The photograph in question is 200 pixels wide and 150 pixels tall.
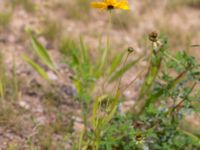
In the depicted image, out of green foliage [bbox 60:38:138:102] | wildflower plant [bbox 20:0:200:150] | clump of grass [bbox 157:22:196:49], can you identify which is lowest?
wildflower plant [bbox 20:0:200:150]

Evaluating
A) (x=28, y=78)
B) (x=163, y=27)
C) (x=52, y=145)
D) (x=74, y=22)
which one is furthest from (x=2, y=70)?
(x=163, y=27)

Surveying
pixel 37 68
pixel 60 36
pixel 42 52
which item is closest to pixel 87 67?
pixel 37 68

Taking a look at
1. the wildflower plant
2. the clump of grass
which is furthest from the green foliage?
the clump of grass

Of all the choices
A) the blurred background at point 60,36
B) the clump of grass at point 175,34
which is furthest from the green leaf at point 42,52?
the clump of grass at point 175,34

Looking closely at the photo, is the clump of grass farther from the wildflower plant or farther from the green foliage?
the wildflower plant

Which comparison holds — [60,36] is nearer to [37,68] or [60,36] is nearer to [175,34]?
[37,68]

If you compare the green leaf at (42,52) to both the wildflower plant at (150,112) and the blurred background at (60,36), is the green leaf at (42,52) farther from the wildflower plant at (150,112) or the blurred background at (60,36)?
the wildflower plant at (150,112)

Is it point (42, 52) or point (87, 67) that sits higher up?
point (42, 52)

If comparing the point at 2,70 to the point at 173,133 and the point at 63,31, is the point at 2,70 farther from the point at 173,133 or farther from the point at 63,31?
the point at 173,133
